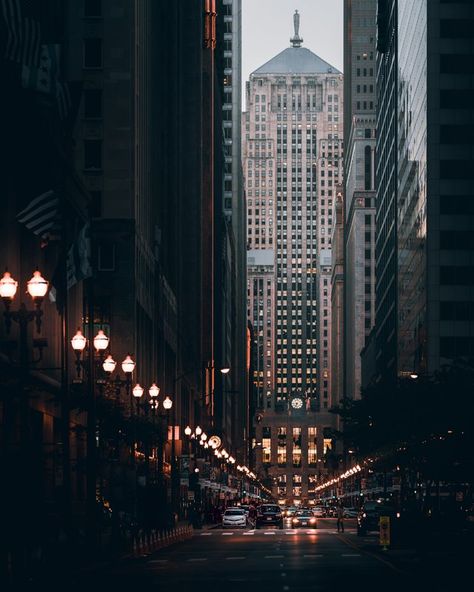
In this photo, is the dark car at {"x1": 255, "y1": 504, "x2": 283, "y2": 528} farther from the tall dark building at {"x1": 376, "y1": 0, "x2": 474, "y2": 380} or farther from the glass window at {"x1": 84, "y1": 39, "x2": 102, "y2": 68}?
the glass window at {"x1": 84, "y1": 39, "x2": 102, "y2": 68}

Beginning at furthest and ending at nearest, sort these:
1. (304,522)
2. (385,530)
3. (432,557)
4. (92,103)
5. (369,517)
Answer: (304,522) < (92,103) < (369,517) < (385,530) < (432,557)

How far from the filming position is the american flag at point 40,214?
44688 millimetres

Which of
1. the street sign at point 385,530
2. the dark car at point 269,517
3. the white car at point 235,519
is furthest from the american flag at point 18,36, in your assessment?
the dark car at point 269,517

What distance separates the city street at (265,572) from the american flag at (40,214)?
10.5 metres

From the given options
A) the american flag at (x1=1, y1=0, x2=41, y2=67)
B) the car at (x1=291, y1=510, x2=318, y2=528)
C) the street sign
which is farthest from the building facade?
the american flag at (x1=1, y1=0, x2=41, y2=67)

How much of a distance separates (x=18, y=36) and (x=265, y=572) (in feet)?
58.3

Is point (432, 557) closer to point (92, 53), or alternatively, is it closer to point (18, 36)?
point (18, 36)

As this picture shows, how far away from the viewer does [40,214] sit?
1772 inches

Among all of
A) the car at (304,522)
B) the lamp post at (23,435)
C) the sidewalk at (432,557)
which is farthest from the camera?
the car at (304,522)

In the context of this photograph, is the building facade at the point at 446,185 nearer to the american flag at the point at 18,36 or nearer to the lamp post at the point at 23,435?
the american flag at the point at 18,36

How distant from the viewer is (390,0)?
198000mm

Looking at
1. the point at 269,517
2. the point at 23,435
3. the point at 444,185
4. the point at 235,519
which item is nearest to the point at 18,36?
the point at 23,435

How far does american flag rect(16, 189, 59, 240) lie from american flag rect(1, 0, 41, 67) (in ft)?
14.0

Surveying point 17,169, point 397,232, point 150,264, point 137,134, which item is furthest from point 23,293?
point 397,232
